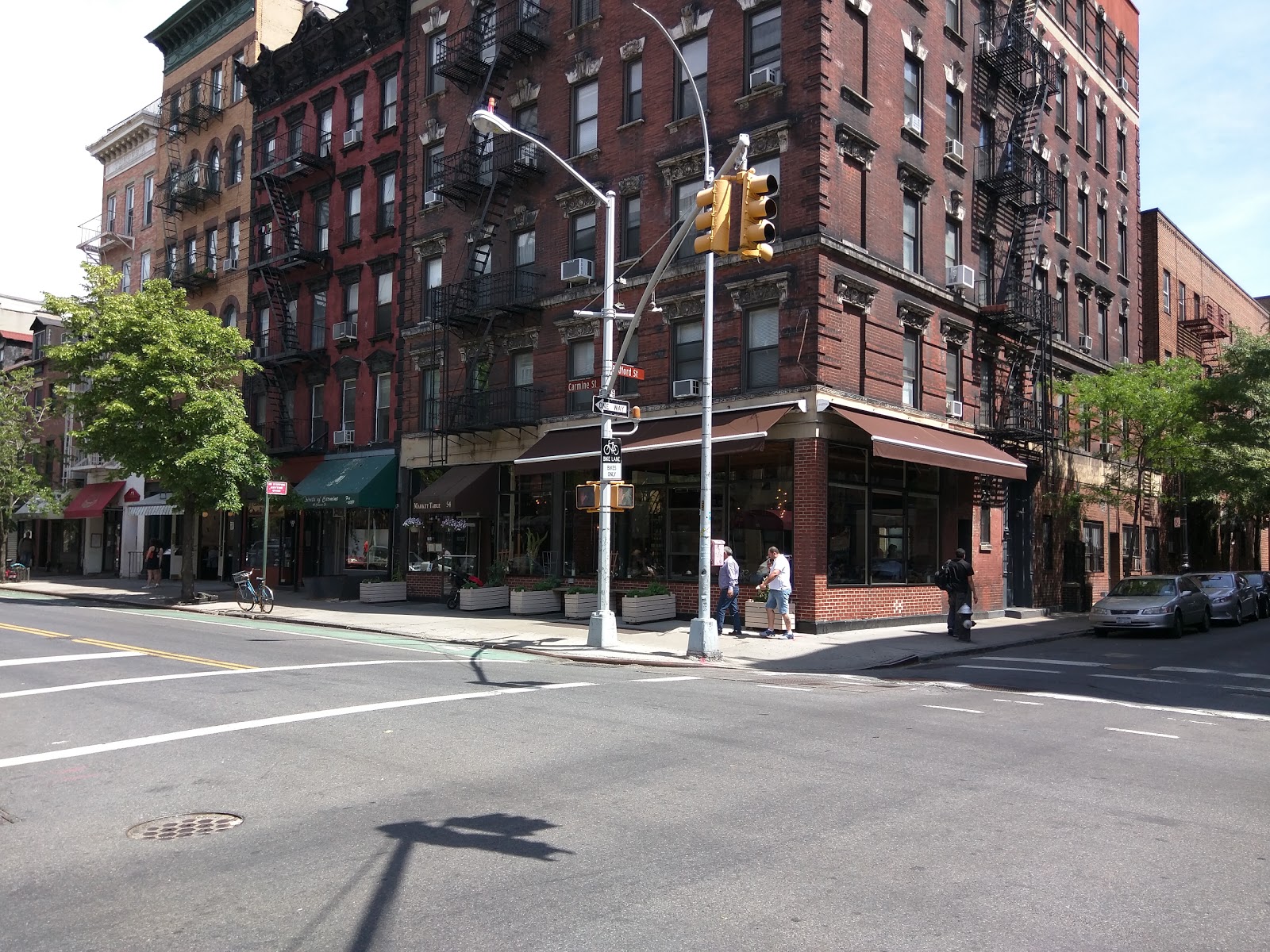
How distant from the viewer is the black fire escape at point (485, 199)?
26.8m

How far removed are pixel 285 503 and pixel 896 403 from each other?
18.4 m

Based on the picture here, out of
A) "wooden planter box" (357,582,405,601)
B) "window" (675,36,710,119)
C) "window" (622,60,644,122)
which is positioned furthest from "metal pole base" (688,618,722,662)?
"wooden planter box" (357,582,405,601)

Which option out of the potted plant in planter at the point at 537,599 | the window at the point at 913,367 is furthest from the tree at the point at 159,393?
the window at the point at 913,367

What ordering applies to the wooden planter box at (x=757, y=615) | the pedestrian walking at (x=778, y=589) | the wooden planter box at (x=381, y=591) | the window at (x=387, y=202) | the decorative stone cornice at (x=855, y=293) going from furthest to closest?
1. the window at (x=387, y=202)
2. the wooden planter box at (x=381, y=591)
3. the decorative stone cornice at (x=855, y=293)
4. the wooden planter box at (x=757, y=615)
5. the pedestrian walking at (x=778, y=589)

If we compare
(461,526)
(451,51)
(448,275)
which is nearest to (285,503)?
(461,526)

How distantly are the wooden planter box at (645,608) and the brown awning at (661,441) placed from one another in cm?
312

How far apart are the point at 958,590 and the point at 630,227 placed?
11744 mm

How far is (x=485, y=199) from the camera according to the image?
92.1 feet

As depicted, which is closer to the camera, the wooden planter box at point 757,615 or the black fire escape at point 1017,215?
the wooden planter box at point 757,615

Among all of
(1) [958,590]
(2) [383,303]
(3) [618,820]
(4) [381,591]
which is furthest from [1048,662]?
(2) [383,303]

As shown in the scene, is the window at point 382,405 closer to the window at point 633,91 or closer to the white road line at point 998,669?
the window at point 633,91

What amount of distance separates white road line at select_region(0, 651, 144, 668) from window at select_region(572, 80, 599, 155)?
1673cm

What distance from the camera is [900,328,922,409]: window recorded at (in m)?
23.8

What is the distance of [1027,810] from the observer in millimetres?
6668
